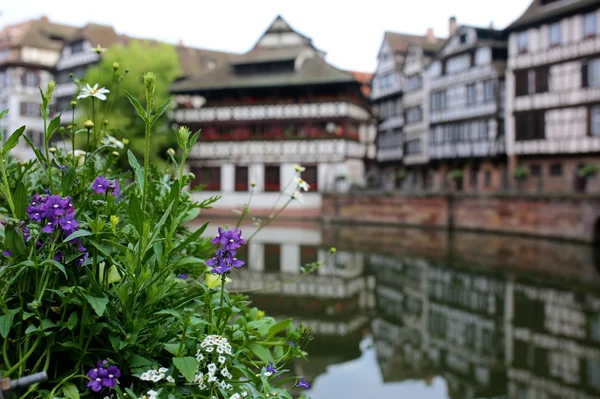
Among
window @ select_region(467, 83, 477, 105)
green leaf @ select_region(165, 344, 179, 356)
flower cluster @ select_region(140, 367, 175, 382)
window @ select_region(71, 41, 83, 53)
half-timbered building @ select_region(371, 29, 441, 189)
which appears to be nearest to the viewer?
flower cluster @ select_region(140, 367, 175, 382)

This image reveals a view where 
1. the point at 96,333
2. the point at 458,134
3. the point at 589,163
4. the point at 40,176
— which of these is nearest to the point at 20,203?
the point at 96,333

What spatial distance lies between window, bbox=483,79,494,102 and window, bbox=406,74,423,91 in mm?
6997

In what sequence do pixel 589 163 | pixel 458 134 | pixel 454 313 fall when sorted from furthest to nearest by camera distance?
pixel 458 134 < pixel 589 163 < pixel 454 313

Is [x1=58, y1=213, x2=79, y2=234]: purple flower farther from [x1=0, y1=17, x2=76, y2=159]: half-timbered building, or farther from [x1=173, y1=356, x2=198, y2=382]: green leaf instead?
[x1=0, y1=17, x2=76, y2=159]: half-timbered building

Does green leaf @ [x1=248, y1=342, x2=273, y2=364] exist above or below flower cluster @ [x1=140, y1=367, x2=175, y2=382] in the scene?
below

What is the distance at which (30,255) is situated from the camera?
88.8 inches

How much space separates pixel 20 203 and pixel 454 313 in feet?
34.3

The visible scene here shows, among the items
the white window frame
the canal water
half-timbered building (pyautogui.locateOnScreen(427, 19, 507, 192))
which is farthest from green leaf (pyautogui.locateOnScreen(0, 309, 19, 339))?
half-timbered building (pyautogui.locateOnScreen(427, 19, 507, 192))

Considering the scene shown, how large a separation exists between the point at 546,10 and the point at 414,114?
1252 centimetres

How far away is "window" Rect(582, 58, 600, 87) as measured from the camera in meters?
29.2

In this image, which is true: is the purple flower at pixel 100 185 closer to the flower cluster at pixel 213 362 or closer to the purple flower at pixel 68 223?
the purple flower at pixel 68 223

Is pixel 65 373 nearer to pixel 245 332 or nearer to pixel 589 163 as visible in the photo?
pixel 245 332

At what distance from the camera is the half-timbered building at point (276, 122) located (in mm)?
38094

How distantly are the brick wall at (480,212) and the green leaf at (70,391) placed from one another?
83.3ft
